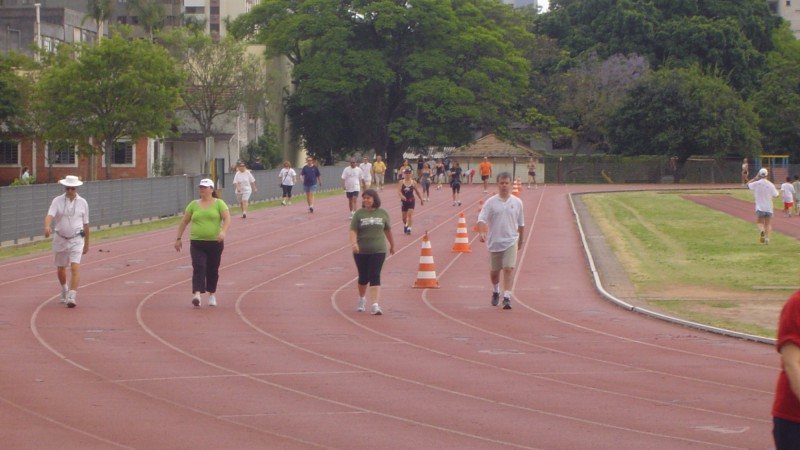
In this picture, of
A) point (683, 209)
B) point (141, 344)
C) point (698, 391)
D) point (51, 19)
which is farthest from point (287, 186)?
point (51, 19)

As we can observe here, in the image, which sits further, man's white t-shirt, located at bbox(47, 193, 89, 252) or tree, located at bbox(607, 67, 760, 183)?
tree, located at bbox(607, 67, 760, 183)

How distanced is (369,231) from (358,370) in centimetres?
420

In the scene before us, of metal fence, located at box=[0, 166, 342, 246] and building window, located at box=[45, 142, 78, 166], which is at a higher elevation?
building window, located at box=[45, 142, 78, 166]

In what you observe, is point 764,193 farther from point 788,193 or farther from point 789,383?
point 789,383

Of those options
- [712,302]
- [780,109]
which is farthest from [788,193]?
[780,109]

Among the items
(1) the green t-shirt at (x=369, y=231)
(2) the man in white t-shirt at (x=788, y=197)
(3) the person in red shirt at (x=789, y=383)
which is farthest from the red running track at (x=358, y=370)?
(2) the man in white t-shirt at (x=788, y=197)

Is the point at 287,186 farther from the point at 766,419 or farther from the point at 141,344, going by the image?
the point at 766,419

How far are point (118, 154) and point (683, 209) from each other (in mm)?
29903

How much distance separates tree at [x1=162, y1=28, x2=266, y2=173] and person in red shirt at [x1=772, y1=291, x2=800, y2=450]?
6729 centimetres

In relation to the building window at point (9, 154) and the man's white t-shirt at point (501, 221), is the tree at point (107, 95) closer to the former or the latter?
the building window at point (9, 154)

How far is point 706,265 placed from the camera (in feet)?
80.6

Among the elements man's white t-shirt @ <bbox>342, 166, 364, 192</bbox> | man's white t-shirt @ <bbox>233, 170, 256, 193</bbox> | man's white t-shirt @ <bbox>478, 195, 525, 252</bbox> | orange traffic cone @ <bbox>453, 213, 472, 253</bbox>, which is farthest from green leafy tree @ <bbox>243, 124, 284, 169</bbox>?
man's white t-shirt @ <bbox>478, 195, 525, 252</bbox>

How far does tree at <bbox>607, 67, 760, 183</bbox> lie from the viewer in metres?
80.2

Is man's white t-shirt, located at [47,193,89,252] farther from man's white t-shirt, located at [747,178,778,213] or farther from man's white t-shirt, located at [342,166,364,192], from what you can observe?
man's white t-shirt, located at [342,166,364,192]
